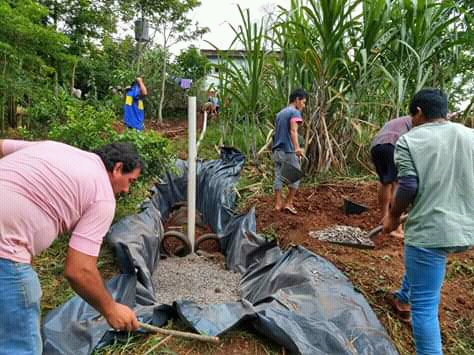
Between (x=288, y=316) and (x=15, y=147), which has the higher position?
(x=15, y=147)

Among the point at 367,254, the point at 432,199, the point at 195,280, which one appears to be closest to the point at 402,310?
the point at 367,254

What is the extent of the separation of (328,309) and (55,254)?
2078mm

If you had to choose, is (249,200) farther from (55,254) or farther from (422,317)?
(422,317)

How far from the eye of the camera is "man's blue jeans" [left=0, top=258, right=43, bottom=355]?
1.39 m

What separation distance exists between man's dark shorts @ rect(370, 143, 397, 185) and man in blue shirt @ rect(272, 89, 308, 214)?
0.90 metres

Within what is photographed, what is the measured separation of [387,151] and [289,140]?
3.61ft

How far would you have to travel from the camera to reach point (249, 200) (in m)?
4.66

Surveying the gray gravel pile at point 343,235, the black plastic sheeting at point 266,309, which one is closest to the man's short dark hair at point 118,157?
the black plastic sheeting at point 266,309

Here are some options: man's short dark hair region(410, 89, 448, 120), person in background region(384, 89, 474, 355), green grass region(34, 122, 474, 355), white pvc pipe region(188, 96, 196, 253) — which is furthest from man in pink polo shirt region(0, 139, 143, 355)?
white pvc pipe region(188, 96, 196, 253)

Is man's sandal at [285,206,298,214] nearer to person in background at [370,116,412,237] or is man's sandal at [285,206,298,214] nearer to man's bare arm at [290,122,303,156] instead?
man's bare arm at [290,122,303,156]

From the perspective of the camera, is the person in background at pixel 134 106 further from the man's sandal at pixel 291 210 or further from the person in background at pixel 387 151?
the person in background at pixel 387 151

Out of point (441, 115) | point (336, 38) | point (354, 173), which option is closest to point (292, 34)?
point (336, 38)

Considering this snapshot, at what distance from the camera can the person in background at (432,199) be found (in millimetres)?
1829

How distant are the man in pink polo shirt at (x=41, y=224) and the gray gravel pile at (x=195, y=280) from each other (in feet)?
4.89
